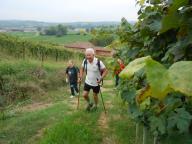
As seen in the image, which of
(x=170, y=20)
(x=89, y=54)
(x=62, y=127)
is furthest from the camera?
(x=89, y=54)

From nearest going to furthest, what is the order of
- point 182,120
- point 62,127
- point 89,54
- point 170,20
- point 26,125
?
point 170,20, point 182,120, point 62,127, point 89,54, point 26,125

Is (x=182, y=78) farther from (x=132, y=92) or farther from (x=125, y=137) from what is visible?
(x=125, y=137)

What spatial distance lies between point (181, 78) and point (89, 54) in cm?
893

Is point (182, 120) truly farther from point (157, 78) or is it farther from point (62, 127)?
point (62, 127)

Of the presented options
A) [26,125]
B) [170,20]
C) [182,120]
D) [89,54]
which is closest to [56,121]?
[26,125]

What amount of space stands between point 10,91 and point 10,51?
1012 centimetres

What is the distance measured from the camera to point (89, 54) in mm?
9750

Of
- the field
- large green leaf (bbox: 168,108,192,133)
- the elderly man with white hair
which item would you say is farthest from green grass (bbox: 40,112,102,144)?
large green leaf (bbox: 168,108,192,133)

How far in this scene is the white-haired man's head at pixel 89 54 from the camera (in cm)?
971

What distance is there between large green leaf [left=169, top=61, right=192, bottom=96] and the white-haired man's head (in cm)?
884

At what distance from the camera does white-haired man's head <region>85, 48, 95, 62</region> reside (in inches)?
382

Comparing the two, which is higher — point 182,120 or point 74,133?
point 182,120

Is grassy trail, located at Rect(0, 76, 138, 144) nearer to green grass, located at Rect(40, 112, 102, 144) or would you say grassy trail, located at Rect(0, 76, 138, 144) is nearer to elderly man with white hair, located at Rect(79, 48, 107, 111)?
green grass, located at Rect(40, 112, 102, 144)

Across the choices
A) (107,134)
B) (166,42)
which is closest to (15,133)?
(107,134)
